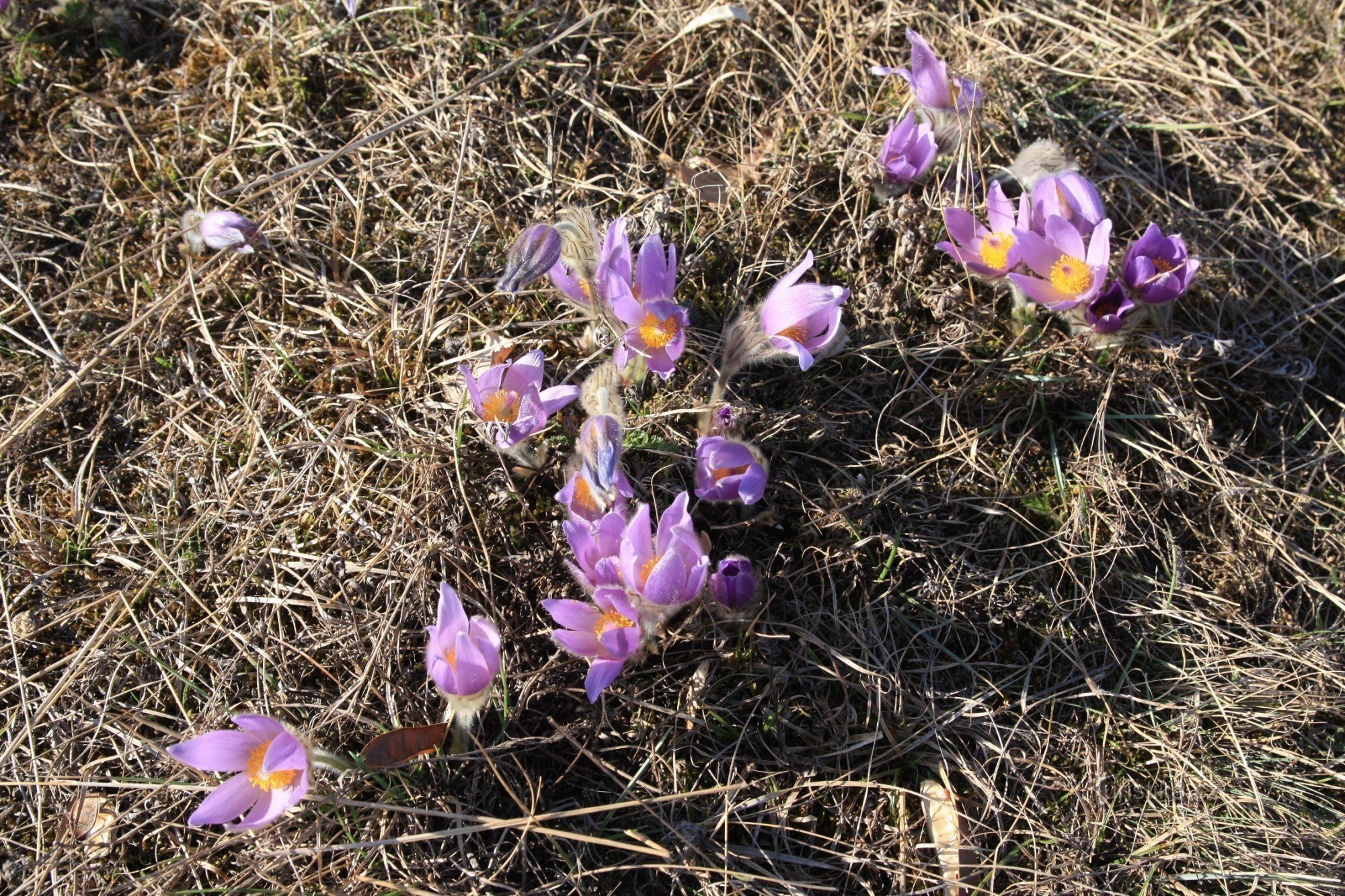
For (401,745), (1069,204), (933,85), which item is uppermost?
(933,85)

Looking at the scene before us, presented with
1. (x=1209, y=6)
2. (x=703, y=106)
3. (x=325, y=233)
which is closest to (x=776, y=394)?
(x=703, y=106)

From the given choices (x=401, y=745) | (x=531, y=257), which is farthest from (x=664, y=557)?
(x=531, y=257)

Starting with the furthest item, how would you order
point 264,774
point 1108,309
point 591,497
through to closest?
1. point 1108,309
2. point 591,497
3. point 264,774

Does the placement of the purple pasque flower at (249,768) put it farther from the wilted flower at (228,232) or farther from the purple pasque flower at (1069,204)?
the purple pasque flower at (1069,204)

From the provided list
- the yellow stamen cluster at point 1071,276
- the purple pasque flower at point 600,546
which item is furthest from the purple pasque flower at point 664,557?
the yellow stamen cluster at point 1071,276

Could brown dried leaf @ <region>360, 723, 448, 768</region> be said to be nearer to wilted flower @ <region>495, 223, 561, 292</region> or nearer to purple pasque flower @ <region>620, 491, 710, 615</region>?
purple pasque flower @ <region>620, 491, 710, 615</region>

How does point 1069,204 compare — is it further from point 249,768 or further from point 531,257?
point 249,768

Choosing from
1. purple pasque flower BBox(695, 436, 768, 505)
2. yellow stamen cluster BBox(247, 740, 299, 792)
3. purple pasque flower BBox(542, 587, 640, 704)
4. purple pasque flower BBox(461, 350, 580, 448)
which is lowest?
yellow stamen cluster BBox(247, 740, 299, 792)

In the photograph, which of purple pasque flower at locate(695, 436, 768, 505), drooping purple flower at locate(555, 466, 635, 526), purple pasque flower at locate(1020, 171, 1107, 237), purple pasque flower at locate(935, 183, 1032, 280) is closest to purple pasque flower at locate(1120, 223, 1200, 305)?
purple pasque flower at locate(1020, 171, 1107, 237)

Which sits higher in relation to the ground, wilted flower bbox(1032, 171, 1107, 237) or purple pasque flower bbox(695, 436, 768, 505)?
wilted flower bbox(1032, 171, 1107, 237)
